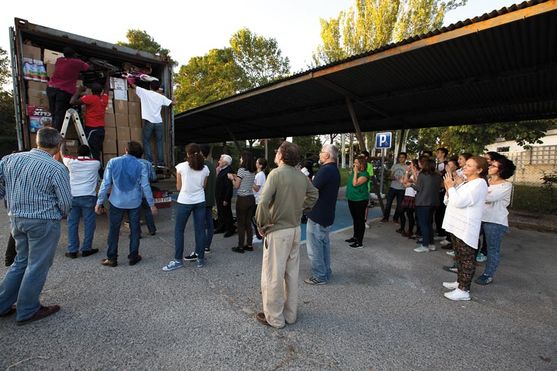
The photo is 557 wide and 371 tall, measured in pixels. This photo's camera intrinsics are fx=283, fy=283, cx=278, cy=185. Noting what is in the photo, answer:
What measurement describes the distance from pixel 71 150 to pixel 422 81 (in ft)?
22.5

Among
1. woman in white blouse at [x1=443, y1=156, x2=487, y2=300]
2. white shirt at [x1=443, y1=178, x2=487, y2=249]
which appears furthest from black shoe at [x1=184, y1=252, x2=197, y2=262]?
white shirt at [x1=443, y1=178, x2=487, y2=249]

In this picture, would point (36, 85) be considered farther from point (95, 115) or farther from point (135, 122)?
point (135, 122)

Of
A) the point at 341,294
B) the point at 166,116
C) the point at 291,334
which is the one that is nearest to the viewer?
the point at 291,334

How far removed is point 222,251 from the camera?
4.68 metres

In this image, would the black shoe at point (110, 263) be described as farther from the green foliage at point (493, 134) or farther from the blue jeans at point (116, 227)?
the green foliage at point (493, 134)

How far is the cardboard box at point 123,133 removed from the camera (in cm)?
576

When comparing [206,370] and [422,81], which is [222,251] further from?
[422,81]

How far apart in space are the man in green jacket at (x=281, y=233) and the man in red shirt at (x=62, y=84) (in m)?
4.60

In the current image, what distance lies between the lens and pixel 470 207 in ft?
10.3

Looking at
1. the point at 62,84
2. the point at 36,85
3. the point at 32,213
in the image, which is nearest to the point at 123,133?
the point at 62,84

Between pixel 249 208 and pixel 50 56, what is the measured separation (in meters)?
4.73

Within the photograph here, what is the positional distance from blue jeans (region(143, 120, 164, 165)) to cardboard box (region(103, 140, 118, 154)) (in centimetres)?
55

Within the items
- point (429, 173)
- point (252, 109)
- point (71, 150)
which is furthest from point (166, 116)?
point (429, 173)

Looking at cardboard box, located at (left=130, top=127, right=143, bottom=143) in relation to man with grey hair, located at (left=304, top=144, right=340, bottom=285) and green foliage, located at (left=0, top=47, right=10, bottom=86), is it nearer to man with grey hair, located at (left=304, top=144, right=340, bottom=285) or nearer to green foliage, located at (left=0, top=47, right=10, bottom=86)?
man with grey hair, located at (left=304, top=144, right=340, bottom=285)
